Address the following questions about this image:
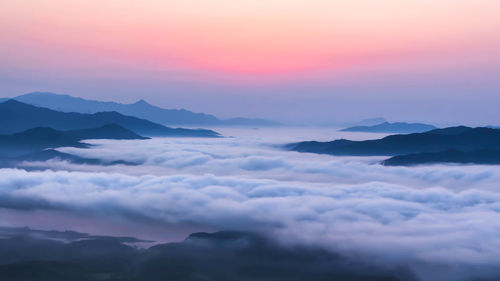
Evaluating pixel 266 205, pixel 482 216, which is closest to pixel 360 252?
pixel 482 216

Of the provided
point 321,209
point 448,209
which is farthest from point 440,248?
point 321,209

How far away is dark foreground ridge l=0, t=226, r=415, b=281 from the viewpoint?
87.1m

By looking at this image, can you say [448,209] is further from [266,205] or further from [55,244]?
[55,244]

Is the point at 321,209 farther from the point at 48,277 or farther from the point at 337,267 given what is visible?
the point at 48,277

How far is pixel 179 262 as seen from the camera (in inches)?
3728

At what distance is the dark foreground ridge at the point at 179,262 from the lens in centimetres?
8712

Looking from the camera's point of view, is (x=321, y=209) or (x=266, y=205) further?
(x=266, y=205)

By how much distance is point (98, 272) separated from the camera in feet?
287

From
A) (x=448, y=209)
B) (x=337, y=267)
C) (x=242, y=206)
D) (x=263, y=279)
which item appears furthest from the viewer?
(x=242, y=206)

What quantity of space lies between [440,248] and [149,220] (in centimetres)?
8217

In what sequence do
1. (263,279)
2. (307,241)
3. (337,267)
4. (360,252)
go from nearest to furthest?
(263,279), (337,267), (360,252), (307,241)

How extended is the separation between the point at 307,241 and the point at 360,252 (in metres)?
15.2

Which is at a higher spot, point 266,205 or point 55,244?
point 266,205

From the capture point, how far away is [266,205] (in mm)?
154875
